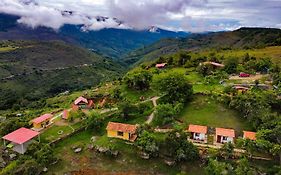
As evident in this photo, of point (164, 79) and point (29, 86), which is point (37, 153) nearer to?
point (164, 79)

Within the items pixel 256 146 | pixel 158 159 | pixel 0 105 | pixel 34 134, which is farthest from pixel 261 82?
pixel 0 105

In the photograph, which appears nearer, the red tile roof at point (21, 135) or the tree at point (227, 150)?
the tree at point (227, 150)

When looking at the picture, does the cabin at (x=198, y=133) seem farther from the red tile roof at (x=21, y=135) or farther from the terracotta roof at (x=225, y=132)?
the red tile roof at (x=21, y=135)

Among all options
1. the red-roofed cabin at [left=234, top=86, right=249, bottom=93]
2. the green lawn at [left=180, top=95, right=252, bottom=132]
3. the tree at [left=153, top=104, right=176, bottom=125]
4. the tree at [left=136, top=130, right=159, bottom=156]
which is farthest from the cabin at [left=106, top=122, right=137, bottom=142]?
the red-roofed cabin at [left=234, top=86, right=249, bottom=93]

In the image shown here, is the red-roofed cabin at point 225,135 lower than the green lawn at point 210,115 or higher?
lower

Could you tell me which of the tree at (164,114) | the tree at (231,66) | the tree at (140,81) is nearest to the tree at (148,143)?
the tree at (164,114)
